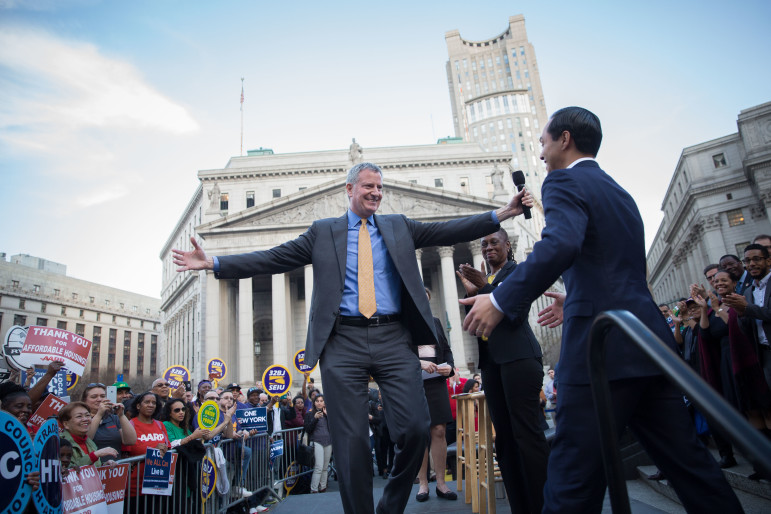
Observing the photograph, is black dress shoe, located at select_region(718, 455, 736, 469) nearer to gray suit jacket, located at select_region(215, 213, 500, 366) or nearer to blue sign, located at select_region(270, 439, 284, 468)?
gray suit jacket, located at select_region(215, 213, 500, 366)

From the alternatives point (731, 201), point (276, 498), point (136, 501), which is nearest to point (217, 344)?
point (276, 498)

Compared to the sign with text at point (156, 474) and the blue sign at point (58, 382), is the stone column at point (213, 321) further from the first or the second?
the sign with text at point (156, 474)

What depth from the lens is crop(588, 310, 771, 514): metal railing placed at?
3.81 ft

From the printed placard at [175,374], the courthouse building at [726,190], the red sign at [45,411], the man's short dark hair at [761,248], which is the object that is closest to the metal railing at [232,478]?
the red sign at [45,411]

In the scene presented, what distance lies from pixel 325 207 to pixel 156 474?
31.8 metres

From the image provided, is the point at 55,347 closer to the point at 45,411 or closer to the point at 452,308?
the point at 45,411

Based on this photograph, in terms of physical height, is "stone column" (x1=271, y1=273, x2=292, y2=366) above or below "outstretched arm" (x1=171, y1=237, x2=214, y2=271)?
above

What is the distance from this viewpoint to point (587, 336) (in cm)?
235

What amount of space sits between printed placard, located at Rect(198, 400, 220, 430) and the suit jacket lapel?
15.4 ft

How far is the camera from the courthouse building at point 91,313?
72625 mm

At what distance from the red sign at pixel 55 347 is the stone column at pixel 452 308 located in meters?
27.6

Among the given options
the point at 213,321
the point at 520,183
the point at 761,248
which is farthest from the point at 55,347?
the point at 213,321

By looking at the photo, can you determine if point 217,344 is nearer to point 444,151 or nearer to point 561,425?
point 444,151

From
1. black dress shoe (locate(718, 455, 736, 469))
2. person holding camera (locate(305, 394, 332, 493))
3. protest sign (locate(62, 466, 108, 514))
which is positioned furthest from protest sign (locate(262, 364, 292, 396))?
black dress shoe (locate(718, 455, 736, 469))
